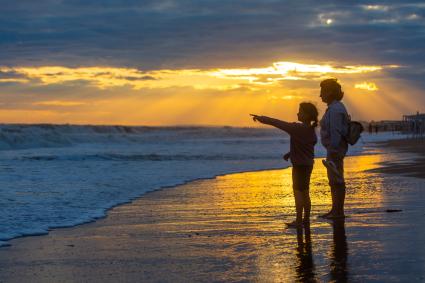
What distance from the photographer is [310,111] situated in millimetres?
8133

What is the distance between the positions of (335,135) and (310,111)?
62 centimetres

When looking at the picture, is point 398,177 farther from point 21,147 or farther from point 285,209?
point 21,147

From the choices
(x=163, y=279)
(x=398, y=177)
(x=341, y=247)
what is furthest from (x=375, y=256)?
(x=398, y=177)

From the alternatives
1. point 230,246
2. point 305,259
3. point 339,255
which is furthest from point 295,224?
point 305,259

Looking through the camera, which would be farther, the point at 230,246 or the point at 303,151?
the point at 303,151

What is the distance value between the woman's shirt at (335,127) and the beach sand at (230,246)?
93cm

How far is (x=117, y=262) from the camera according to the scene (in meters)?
6.02

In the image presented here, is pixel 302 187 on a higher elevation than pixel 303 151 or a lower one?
lower

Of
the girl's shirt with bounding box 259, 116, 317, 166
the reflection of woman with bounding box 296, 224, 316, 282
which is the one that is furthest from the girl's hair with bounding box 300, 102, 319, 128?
the reflection of woman with bounding box 296, 224, 316, 282

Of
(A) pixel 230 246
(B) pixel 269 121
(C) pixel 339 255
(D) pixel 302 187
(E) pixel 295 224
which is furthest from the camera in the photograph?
(D) pixel 302 187

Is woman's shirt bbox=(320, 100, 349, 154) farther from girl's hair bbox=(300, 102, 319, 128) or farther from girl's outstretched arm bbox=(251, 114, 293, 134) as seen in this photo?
girl's outstretched arm bbox=(251, 114, 293, 134)

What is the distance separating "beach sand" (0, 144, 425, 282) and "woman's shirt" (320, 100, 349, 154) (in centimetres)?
93

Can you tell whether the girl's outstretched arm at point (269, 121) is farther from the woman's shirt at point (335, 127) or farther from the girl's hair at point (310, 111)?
the woman's shirt at point (335, 127)

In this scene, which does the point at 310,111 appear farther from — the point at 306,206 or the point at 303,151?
the point at 306,206
